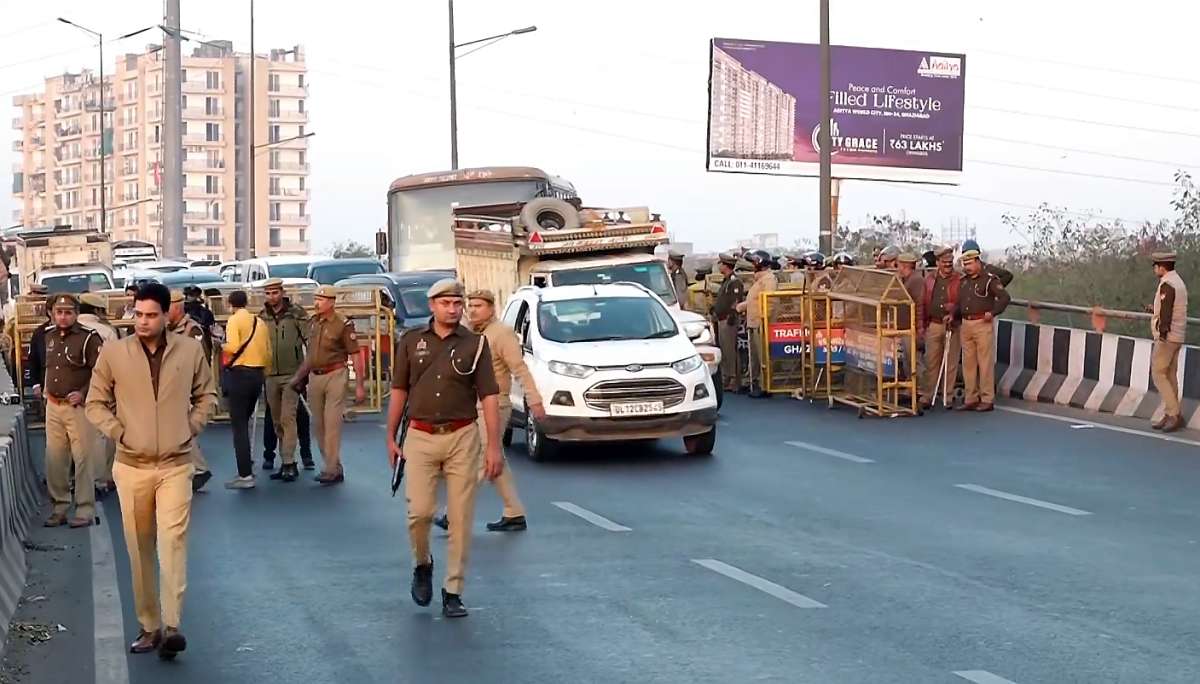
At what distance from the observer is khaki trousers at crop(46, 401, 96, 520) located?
50.0 feet

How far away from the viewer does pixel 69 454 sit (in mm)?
15406

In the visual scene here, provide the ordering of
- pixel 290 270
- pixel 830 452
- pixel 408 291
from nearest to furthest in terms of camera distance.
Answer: pixel 830 452
pixel 408 291
pixel 290 270

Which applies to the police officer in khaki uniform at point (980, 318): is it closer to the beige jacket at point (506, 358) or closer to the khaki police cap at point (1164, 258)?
the khaki police cap at point (1164, 258)

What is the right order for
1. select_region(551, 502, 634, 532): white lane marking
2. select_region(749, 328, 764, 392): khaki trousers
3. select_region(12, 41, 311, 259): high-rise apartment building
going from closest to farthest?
select_region(551, 502, 634, 532): white lane marking → select_region(749, 328, 764, 392): khaki trousers → select_region(12, 41, 311, 259): high-rise apartment building

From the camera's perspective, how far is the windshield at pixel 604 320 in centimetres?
1984

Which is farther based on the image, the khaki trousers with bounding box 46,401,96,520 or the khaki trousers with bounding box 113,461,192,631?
the khaki trousers with bounding box 46,401,96,520

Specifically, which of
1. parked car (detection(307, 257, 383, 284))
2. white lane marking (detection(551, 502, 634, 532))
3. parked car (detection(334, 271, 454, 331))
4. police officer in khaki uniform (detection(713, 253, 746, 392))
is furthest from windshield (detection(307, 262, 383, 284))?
A: white lane marking (detection(551, 502, 634, 532))

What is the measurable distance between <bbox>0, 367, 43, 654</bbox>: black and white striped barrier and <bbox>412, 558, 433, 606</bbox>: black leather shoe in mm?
2145

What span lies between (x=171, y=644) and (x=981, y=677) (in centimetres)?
382

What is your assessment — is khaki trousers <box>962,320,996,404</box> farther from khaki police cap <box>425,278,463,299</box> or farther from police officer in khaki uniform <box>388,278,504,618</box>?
khaki police cap <box>425,278,463,299</box>

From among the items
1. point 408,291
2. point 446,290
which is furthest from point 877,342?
point 446,290

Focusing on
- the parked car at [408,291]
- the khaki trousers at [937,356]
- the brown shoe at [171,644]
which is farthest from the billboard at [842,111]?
the brown shoe at [171,644]

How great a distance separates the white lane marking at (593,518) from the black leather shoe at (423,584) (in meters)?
3.30

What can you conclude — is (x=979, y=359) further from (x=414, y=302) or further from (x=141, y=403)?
(x=141, y=403)
